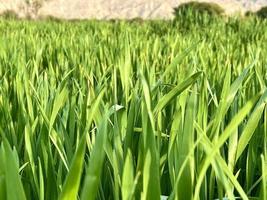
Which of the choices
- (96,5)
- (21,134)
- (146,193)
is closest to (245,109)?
(146,193)

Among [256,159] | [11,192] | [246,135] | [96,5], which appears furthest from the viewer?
[96,5]

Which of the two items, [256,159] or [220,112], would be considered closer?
[220,112]

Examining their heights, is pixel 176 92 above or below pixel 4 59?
above

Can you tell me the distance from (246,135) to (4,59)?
1093 millimetres

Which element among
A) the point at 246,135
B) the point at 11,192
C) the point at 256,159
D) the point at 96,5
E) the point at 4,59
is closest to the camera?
the point at 11,192

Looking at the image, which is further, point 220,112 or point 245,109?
point 220,112

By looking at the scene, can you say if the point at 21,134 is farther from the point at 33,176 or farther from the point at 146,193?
the point at 146,193

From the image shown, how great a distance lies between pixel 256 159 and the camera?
64 cm

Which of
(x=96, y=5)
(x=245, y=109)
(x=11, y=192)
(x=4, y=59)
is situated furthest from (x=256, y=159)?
(x=96, y=5)

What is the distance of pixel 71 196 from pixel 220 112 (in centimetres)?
24

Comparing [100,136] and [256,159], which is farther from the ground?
[100,136]

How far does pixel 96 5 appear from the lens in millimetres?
67688

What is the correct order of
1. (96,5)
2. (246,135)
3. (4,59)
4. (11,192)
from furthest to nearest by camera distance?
(96,5)
(4,59)
(246,135)
(11,192)

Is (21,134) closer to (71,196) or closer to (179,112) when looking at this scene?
(179,112)
